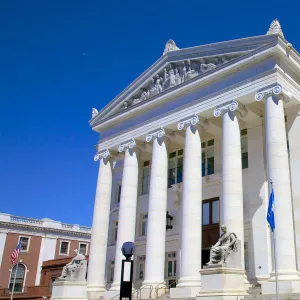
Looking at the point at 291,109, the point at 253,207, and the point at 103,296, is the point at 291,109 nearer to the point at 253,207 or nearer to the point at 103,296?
the point at 253,207

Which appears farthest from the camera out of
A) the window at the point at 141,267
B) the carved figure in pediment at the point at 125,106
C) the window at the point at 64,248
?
the window at the point at 64,248

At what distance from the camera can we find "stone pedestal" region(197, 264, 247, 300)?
59.2 feet

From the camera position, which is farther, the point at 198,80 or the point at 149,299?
the point at 198,80

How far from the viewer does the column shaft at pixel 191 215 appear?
23.2m

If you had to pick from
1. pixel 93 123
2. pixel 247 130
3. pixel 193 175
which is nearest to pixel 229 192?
pixel 193 175

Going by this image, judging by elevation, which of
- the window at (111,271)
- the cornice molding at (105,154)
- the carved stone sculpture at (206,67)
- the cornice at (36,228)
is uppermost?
the carved stone sculpture at (206,67)

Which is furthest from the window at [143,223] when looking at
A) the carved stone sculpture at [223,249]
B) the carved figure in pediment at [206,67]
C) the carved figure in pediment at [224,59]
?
the carved stone sculpture at [223,249]

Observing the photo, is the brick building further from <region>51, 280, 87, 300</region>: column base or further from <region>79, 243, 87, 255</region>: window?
<region>51, 280, 87, 300</region>: column base

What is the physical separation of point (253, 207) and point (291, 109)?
244 inches

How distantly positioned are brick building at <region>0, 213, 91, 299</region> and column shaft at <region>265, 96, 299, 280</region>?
34178 millimetres

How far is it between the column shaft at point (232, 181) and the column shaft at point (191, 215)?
213 centimetres

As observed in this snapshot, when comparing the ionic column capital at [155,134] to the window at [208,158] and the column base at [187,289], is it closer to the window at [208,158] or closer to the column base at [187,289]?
the window at [208,158]

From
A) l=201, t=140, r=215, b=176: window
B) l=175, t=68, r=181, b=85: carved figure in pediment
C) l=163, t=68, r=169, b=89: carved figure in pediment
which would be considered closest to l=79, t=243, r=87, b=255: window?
l=201, t=140, r=215, b=176: window

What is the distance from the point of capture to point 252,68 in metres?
24.2
